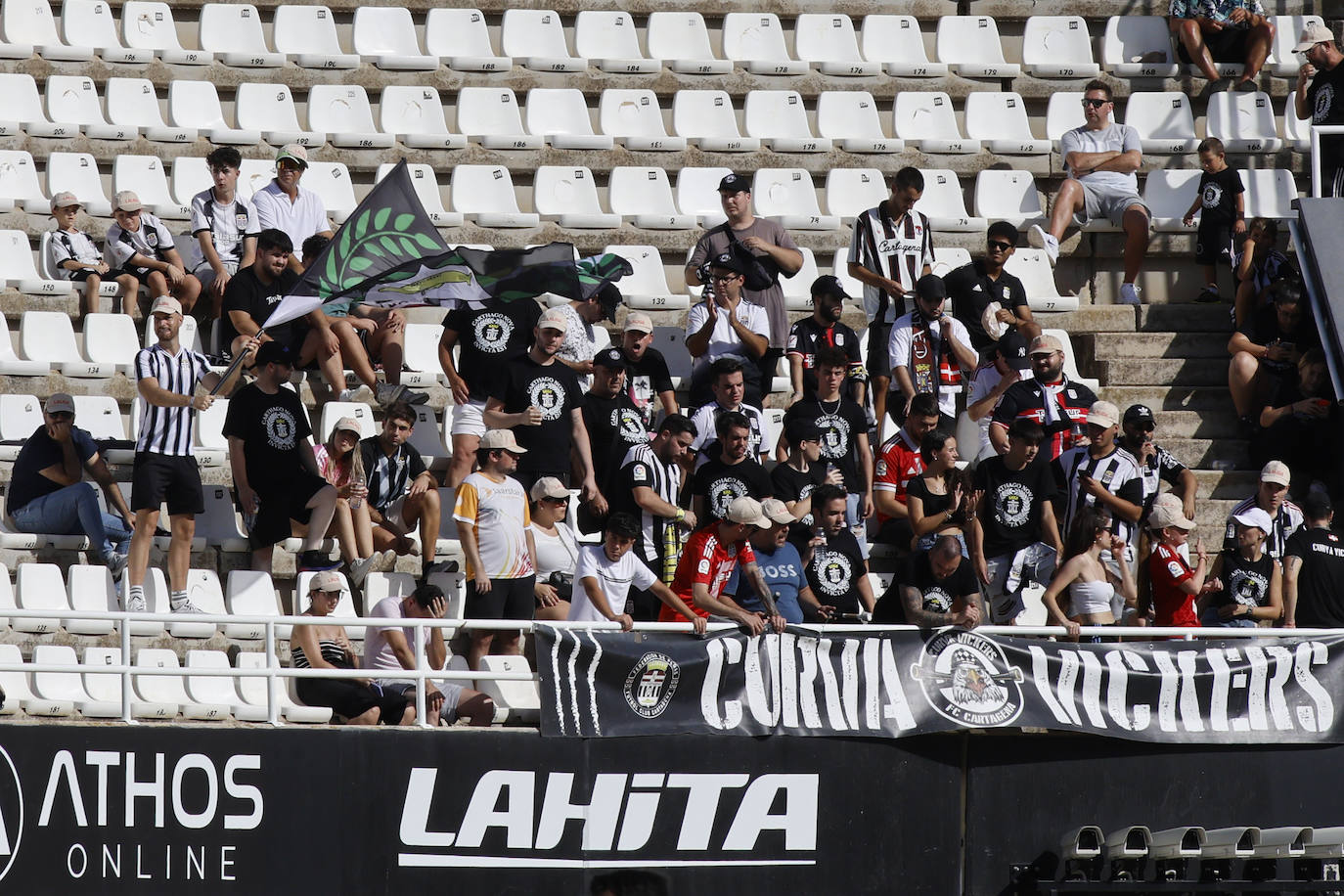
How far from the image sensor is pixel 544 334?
453 inches

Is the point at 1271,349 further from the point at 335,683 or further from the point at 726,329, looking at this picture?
the point at 335,683

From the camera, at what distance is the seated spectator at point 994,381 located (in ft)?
39.3

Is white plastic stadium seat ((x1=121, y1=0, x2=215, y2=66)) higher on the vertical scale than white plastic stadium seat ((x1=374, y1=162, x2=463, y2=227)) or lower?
higher

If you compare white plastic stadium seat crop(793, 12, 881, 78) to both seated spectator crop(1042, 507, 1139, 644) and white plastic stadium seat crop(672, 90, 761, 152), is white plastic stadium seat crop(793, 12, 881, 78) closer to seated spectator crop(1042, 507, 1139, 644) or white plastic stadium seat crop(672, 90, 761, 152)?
white plastic stadium seat crop(672, 90, 761, 152)

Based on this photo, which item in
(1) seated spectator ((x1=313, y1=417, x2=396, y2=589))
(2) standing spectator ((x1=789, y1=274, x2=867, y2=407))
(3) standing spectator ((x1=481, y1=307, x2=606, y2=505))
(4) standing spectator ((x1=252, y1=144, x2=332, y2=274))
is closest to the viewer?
(1) seated spectator ((x1=313, y1=417, x2=396, y2=589))

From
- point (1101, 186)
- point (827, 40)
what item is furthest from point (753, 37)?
point (1101, 186)

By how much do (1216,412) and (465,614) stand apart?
5.38 m

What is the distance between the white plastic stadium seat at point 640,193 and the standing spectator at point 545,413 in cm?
296

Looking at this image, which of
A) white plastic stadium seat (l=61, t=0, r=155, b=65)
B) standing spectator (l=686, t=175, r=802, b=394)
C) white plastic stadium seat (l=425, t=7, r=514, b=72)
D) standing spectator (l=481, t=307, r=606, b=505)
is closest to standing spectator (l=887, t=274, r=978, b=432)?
standing spectator (l=686, t=175, r=802, b=394)

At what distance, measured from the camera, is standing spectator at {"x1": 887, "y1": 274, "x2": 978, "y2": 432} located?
1219 cm

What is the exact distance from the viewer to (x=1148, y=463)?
1163cm

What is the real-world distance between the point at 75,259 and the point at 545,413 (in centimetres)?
373

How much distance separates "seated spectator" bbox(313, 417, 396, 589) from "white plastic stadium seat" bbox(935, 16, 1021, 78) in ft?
22.4

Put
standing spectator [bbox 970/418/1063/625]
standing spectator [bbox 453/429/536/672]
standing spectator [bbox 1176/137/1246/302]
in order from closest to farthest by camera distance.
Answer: standing spectator [bbox 453/429/536/672] < standing spectator [bbox 970/418/1063/625] < standing spectator [bbox 1176/137/1246/302]
